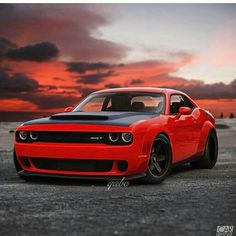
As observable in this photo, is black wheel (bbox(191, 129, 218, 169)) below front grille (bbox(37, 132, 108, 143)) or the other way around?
below

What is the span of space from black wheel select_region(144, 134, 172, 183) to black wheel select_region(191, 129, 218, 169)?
201 centimetres

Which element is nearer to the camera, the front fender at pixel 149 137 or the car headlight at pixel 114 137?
the car headlight at pixel 114 137

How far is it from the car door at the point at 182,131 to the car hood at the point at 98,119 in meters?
0.59

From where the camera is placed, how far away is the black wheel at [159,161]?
316 inches

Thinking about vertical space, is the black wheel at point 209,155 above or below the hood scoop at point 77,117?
below

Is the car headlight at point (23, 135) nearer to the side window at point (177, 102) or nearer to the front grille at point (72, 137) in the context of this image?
the front grille at point (72, 137)

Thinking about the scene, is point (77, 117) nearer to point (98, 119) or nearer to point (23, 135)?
point (98, 119)

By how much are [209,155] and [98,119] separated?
10.6ft

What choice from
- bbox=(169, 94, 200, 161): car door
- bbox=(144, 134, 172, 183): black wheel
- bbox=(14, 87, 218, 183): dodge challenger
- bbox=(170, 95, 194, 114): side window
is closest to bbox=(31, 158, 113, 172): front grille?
bbox=(14, 87, 218, 183): dodge challenger

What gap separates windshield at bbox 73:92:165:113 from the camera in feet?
29.7

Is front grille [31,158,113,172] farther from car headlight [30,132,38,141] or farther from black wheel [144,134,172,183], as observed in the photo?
black wheel [144,134,172,183]

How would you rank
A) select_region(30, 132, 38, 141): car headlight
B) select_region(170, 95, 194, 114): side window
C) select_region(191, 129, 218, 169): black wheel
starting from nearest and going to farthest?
select_region(30, 132, 38, 141): car headlight < select_region(170, 95, 194, 114): side window < select_region(191, 129, 218, 169): black wheel

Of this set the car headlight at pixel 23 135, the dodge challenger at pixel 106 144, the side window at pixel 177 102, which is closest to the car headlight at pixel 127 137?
the dodge challenger at pixel 106 144

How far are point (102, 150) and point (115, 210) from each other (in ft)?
6.35
